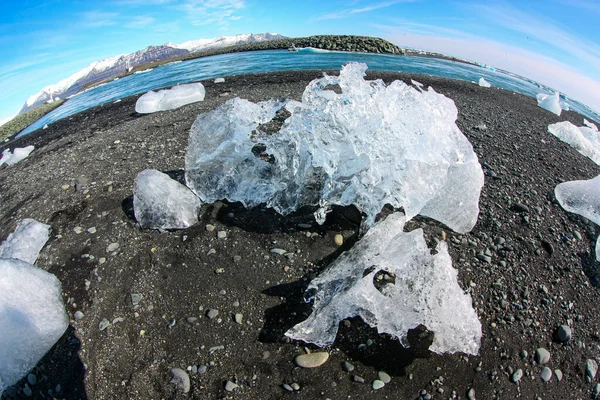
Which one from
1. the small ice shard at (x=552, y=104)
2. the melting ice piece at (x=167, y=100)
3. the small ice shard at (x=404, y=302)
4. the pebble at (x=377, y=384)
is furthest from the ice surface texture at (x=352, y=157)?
the small ice shard at (x=552, y=104)

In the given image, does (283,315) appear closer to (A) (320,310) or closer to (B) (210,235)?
(A) (320,310)

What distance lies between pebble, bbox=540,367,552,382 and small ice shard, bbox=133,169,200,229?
11.2 feet

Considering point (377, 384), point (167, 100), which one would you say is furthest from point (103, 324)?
point (167, 100)

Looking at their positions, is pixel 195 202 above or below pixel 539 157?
above

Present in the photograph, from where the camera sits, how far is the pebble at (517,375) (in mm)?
2279

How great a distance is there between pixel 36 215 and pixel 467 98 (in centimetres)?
923

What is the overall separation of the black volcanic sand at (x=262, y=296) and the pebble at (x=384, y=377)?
40 millimetres

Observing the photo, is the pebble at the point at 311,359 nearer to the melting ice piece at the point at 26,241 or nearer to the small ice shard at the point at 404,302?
the small ice shard at the point at 404,302

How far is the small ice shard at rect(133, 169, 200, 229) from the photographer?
330 centimetres

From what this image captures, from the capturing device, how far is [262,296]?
2.71m

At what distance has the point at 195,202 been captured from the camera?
3.51 metres

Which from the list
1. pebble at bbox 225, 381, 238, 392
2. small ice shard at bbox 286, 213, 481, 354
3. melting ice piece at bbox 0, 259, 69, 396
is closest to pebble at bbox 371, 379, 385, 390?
small ice shard at bbox 286, 213, 481, 354

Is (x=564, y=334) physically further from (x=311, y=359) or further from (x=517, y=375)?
(x=311, y=359)

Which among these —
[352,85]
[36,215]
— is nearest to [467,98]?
[352,85]
